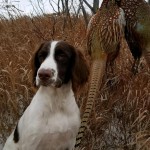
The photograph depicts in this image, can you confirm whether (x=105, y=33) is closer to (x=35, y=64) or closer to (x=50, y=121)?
(x=35, y=64)

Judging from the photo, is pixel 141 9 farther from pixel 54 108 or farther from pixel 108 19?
pixel 54 108

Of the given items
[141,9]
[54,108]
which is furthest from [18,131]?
[141,9]

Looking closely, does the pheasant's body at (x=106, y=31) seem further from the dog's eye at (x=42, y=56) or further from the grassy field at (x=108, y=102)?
the dog's eye at (x=42, y=56)

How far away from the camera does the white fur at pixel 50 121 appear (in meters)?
3.05

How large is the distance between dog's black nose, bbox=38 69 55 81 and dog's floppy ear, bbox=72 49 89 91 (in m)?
0.31

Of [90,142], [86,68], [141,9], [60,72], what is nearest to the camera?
[60,72]

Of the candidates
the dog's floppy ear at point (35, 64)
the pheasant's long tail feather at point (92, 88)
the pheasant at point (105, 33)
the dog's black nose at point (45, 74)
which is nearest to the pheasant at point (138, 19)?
the pheasant at point (105, 33)

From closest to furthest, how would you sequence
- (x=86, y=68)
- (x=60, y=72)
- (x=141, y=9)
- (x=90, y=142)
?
(x=60, y=72) < (x=86, y=68) < (x=90, y=142) < (x=141, y=9)

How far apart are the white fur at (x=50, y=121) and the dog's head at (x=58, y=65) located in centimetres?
3

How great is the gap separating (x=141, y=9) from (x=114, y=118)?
3.21ft

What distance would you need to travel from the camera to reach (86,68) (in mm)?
3275

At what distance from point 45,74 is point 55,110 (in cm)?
40

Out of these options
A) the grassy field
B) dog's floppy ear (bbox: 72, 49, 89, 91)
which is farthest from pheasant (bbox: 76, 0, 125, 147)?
dog's floppy ear (bbox: 72, 49, 89, 91)

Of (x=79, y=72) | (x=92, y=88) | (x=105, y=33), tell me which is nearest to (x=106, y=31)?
(x=105, y=33)
